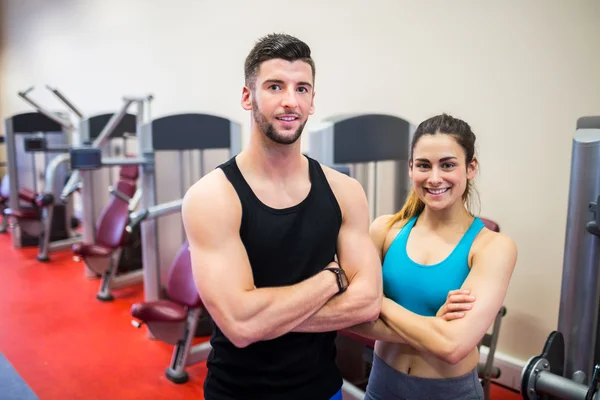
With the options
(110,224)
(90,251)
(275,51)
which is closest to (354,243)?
(275,51)

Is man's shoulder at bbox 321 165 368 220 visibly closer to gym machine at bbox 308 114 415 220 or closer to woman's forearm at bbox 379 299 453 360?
woman's forearm at bbox 379 299 453 360

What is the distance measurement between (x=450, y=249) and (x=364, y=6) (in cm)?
212

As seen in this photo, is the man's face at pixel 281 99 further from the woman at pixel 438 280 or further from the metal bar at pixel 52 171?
the metal bar at pixel 52 171

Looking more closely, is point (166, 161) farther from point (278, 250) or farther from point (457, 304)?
point (457, 304)

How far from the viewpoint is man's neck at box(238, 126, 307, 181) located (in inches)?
40.8

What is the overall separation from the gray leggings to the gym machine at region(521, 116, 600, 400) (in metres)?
0.37

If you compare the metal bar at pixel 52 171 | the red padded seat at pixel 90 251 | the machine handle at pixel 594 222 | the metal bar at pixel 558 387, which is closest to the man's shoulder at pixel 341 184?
the machine handle at pixel 594 222

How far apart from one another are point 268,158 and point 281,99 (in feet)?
0.45

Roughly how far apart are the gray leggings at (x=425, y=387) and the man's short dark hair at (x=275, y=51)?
0.75 metres

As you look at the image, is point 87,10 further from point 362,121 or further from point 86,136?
point 362,121

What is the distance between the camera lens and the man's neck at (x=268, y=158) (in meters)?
1.04

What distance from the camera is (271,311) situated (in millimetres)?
987

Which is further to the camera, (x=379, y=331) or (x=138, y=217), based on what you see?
(x=138, y=217)

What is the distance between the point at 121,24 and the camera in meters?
5.10
